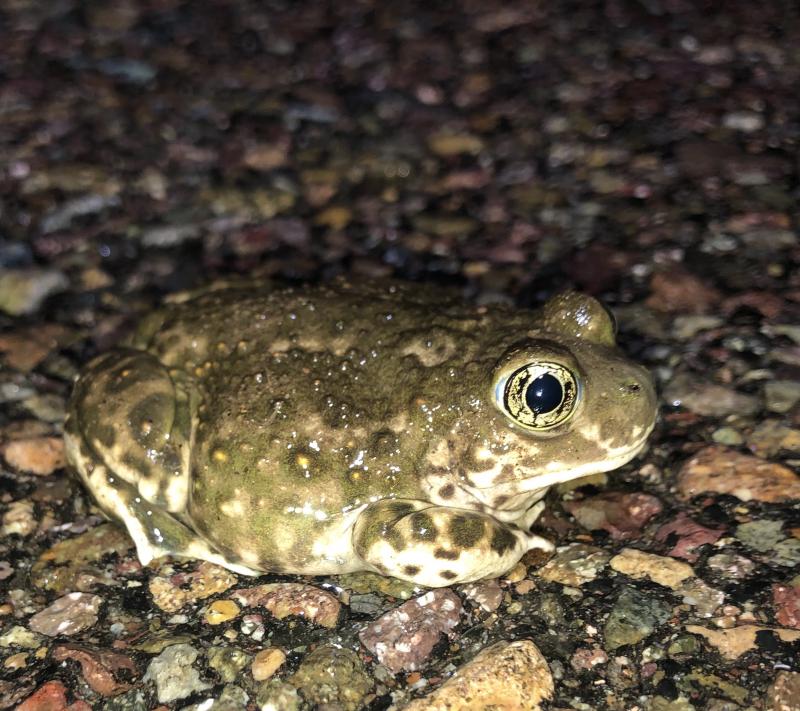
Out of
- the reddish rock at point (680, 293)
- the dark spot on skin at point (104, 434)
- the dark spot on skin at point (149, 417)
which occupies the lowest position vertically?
the reddish rock at point (680, 293)

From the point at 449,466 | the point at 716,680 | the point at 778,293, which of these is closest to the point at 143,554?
the point at 449,466

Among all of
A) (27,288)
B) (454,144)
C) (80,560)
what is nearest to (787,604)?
(80,560)

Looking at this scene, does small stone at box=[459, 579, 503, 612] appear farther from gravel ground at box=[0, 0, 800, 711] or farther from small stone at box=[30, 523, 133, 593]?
small stone at box=[30, 523, 133, 593]

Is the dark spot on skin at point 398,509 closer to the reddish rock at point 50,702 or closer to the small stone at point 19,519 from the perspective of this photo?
the reddish rock at point 50,702

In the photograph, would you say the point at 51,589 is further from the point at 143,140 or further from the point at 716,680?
the point at 143,140

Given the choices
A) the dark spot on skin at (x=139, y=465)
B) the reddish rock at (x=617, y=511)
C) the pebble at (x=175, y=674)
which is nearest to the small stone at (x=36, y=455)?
the dark spot on skin at (x=139, y=465)

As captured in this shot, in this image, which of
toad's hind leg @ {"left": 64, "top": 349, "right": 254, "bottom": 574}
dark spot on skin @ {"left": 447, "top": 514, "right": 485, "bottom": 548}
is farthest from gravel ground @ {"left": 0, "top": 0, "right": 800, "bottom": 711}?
dark spot on skin @ {"left": 447, "top": 514, "right": 485, "bottom": 548}
